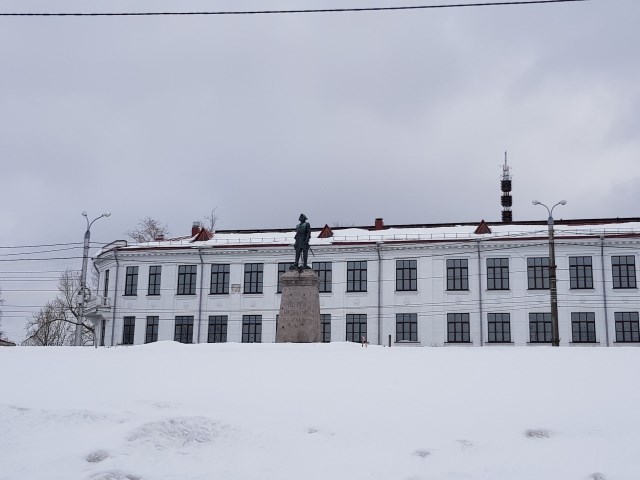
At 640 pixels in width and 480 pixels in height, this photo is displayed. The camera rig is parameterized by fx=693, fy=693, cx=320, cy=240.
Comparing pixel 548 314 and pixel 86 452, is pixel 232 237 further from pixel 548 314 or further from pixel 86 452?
pixel 86 452

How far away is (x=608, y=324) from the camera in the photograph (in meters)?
37.1

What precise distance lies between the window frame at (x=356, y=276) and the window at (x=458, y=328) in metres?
5.28

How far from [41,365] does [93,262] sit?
29244mm

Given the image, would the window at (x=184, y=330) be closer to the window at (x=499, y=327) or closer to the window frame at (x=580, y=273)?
the window at (x=499, y=327)

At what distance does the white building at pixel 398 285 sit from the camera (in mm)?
37906

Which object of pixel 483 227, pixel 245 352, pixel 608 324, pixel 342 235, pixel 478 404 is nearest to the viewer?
pixel 478 404

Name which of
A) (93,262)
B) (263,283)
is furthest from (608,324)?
(93,262)

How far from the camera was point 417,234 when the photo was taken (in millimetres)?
41844

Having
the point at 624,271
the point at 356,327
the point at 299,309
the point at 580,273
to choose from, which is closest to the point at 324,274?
the point at 356,327

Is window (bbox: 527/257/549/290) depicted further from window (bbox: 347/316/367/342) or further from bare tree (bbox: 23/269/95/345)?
bare tree (bbox: 23/269/95/345)

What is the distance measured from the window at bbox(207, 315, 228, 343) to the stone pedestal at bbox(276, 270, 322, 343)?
1630 centimetres

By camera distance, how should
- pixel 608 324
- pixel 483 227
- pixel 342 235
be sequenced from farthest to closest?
pixel 342 235, pixel 483 227, pixel 608 324

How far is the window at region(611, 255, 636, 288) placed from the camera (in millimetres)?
37562

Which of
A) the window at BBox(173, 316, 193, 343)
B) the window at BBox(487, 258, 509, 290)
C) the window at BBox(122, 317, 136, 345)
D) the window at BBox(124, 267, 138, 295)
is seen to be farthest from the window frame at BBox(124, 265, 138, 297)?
the window at BBox(487, 258, 509, 290)
